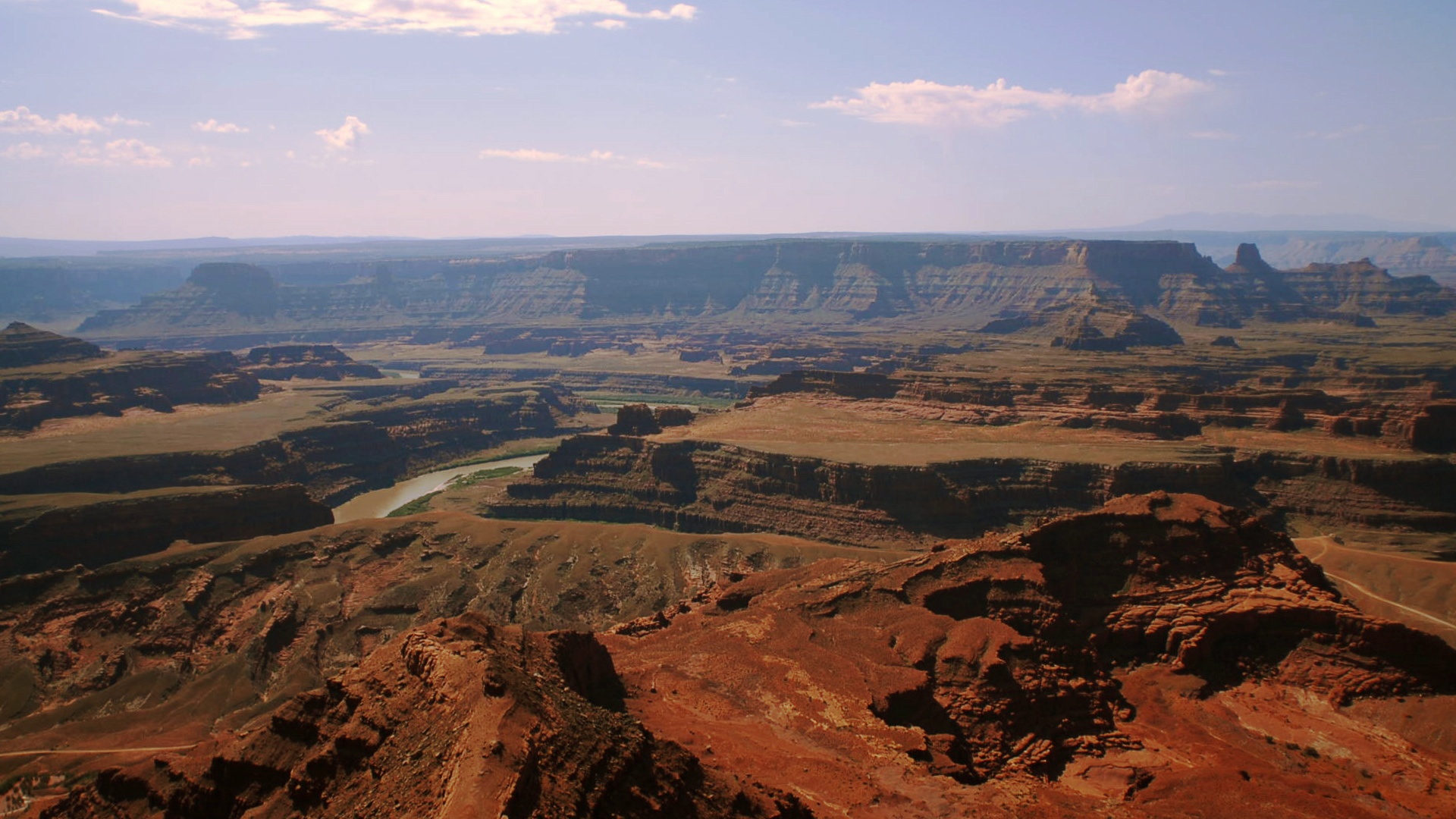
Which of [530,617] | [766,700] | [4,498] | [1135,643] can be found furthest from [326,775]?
[4,498]

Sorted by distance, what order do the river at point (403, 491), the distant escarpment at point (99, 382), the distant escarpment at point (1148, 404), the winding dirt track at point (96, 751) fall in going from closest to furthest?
the winding dirt track at point (96, 751), the distant escarpment at point (1148, 404), the river at point (403, 491), the distant escarpment at point (99, 382)

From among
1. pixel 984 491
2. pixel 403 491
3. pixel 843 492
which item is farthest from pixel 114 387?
pixel 984 491

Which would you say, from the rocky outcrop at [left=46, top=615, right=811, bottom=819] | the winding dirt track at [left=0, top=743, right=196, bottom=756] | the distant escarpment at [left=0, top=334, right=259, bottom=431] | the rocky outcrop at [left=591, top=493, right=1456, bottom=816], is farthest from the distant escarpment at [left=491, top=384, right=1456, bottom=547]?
the distant escarpment at [left=0, top=334, right=259, bottom=431]

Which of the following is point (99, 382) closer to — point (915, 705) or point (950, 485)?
point (950, 485)

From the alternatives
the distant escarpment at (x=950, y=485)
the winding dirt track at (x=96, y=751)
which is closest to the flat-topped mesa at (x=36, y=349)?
the distant escarpment at (x=950, y=485)

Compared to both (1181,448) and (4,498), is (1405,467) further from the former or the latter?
(4,498)

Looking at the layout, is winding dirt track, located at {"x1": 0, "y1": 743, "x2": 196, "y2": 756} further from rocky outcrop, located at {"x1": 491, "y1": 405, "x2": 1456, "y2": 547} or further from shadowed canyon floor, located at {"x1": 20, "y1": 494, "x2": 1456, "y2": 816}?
rocky outcrop, located at {"x1": 491, "y1": 405, "x2": 1456, "y2": 547}

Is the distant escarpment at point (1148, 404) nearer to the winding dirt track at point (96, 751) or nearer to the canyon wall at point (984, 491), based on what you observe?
the canyon wall at point (984, 491)
